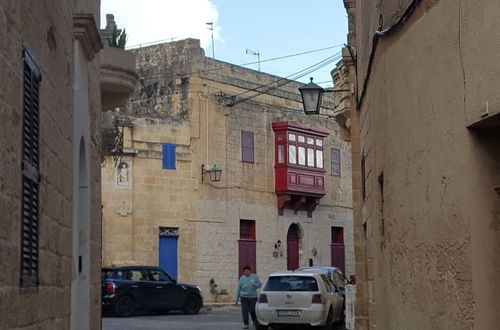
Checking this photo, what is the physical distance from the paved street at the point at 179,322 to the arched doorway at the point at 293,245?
32.2 feet

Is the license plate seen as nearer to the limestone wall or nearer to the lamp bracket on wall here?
the limestone wall

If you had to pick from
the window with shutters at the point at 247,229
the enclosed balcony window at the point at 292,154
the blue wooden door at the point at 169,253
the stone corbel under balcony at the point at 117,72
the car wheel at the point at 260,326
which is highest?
the enclosed balcony window at the point at 292,154

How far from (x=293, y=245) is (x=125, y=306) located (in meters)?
14.0

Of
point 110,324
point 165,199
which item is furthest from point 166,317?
point 165,199

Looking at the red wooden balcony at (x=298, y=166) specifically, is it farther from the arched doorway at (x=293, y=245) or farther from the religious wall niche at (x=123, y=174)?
the religious wall niche at (x=123, y=174)

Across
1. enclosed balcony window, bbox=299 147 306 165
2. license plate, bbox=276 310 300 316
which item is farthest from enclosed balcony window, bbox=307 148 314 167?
license plate, bbox=276 310 300 316

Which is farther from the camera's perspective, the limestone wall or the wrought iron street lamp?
the wrought iron street lamp

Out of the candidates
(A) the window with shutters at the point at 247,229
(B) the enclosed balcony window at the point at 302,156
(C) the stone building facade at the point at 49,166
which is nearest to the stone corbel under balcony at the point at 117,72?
(C) the stone building facade at the point at 49,166

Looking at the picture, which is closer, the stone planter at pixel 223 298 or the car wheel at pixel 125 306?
the car wheel at pixel 125 306

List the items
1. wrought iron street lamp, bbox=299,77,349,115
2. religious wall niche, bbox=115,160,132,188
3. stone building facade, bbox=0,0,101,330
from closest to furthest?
stone building facade, bbox=0,0,101,330 < wrought iron street lamp, bbox=299,77,349,115 < religious wall niche, bbox=115,160,132,188

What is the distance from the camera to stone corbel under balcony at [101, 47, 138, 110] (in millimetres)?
11008

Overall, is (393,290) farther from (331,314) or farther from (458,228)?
(331,314)

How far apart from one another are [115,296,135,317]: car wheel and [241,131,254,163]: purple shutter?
11.3 m

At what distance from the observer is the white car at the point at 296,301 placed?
19.7 m
